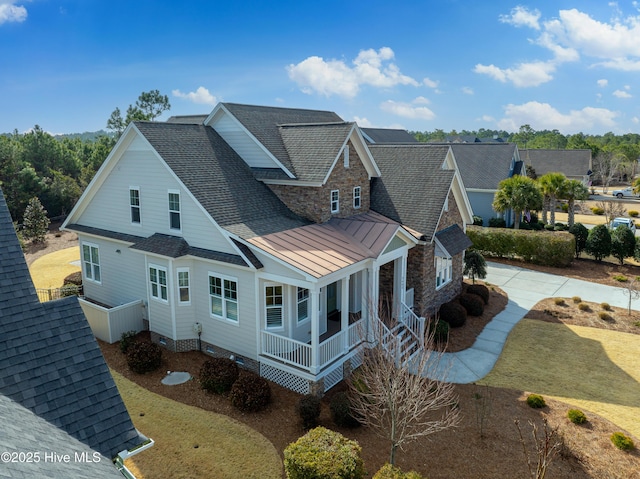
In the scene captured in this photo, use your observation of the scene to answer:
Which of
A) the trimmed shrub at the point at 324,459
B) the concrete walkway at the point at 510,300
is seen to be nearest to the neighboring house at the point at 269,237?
A: the concrete walkway at the point at 510,300

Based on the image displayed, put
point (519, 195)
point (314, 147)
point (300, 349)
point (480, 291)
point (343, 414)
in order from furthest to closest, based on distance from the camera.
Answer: point (519, 195), point (480, 291), point (314, 147), point (300, 349), point (343, 414)

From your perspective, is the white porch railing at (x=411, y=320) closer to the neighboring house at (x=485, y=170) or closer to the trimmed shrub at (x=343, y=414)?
the trimmed shrub at (x=343, y=414)

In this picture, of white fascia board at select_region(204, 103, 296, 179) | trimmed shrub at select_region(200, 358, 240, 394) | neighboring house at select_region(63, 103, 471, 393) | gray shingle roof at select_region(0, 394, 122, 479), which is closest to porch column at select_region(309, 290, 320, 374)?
neighboring house at select_region(63, 103, 471, 393)

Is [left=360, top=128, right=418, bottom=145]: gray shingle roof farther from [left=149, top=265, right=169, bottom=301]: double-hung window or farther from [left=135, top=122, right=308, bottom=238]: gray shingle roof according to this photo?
[left=149, top=265, right=169, bottom=301]: double-hung window

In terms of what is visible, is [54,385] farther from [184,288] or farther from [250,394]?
[184,288]

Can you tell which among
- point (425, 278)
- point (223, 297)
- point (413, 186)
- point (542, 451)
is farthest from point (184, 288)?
point (542, 451)

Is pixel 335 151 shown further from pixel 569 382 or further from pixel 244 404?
pixel 569 382

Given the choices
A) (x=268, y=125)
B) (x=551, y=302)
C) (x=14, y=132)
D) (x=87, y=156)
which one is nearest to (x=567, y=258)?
(x=551, y=302)
